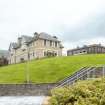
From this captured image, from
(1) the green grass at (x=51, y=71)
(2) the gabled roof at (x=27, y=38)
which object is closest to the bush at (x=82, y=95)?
(1) the green grass at (x=51, y=71)

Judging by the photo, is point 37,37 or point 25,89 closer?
point 25,89

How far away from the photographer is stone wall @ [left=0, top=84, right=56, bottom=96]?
33781mm

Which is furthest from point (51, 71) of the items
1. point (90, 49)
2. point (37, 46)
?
point (90, 49)

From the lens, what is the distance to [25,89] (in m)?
34.2

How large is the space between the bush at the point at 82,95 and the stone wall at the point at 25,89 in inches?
816

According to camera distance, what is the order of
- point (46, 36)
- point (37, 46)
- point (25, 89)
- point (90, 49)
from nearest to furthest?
point (25, 89) → point (37, 46) → point (46, 36) → point (90, 49)

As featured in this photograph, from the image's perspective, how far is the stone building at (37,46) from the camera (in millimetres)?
79750

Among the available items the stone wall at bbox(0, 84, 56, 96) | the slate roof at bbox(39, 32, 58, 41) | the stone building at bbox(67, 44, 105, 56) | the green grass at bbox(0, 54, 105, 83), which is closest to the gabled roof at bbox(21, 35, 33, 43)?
the slate roof at bbox(39, 32, 58, 41)

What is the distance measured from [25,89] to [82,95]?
22573 mm

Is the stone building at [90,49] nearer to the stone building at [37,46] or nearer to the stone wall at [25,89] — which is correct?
the stone building at [37,46]

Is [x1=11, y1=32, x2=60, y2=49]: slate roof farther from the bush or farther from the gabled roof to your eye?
the bush

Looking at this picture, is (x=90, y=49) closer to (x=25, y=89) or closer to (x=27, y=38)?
(x=27, y=38)

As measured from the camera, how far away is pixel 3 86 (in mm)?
34969

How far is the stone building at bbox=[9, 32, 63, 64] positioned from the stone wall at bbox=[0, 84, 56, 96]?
4112 cm
